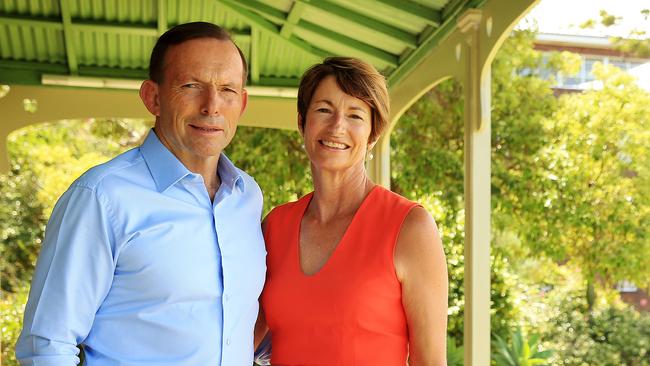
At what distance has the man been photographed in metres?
1.75

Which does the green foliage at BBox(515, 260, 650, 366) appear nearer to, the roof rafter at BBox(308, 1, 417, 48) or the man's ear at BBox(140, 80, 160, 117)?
the roof rafter at BBox(308, 1, 417, 48)

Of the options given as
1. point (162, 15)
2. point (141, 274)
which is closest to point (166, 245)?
point (141, 274)

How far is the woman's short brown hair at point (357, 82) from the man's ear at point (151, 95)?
0.38 metres

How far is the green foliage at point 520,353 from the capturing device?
12.0 meters

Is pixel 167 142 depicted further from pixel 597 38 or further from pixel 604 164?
pixel 597 38

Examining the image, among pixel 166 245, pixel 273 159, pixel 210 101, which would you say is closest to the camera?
pixel 166 245

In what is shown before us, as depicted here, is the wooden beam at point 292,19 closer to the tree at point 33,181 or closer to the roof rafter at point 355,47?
the roof rafter at point 355,47

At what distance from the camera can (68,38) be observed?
6324mm

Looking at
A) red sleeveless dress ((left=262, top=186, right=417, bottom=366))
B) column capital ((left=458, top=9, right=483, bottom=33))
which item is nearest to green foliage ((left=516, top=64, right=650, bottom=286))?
column capital ((left=458, top=9, right=483, bottom=33))

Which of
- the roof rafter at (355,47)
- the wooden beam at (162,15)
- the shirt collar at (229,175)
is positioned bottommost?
the shirt collar at (229,175)

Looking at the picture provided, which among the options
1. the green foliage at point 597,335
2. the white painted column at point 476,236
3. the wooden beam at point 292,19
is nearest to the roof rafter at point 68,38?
the wooden beam at point 292,19

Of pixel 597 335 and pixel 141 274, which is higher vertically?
pixel 597 335

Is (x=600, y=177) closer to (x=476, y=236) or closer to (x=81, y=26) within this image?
(x=81, y=26)

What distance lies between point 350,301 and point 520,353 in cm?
1053
